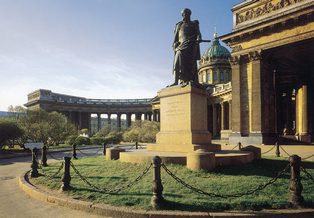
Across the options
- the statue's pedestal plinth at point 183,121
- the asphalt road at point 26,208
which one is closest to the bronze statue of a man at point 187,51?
the statue's pedestal plinth at point 183,121

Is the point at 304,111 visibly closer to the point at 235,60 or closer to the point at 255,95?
the point at 255,95

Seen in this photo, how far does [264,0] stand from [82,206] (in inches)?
1122

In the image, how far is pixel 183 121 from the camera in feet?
33.1

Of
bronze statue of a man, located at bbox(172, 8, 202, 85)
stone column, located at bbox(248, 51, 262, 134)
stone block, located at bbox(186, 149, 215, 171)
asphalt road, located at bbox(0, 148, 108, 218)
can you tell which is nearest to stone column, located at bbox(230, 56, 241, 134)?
stone column, located at bbox(248, 51, 262, 134)

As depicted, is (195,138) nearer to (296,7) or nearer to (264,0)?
(296,7)

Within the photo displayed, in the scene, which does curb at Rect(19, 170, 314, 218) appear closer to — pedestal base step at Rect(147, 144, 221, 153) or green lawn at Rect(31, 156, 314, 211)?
green lawn at Rect(31, 156, 314, 211)

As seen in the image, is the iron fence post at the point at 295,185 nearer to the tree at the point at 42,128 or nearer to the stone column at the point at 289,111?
the tree at the point at 42,128

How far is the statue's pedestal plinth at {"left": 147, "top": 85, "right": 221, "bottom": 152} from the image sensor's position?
9789 millimetres

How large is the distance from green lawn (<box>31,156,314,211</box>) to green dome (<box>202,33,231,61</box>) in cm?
6896

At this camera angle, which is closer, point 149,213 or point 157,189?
point 149,213

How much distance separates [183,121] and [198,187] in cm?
438

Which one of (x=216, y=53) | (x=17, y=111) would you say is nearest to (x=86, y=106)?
(x=17, y=111)

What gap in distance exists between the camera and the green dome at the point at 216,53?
72475mm

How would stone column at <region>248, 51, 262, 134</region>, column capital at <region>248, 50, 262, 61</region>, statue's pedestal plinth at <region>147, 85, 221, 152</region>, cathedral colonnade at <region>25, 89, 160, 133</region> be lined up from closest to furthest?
statue's pedestal plinth at <region>147, 85, 221, 152</region> < stone column at <region>248, 51, 262, 134</region> < column capital at <region>248, 50, 262, 61</region> < cathedral colonnade at <region>25, 89, 160, 133</region>
